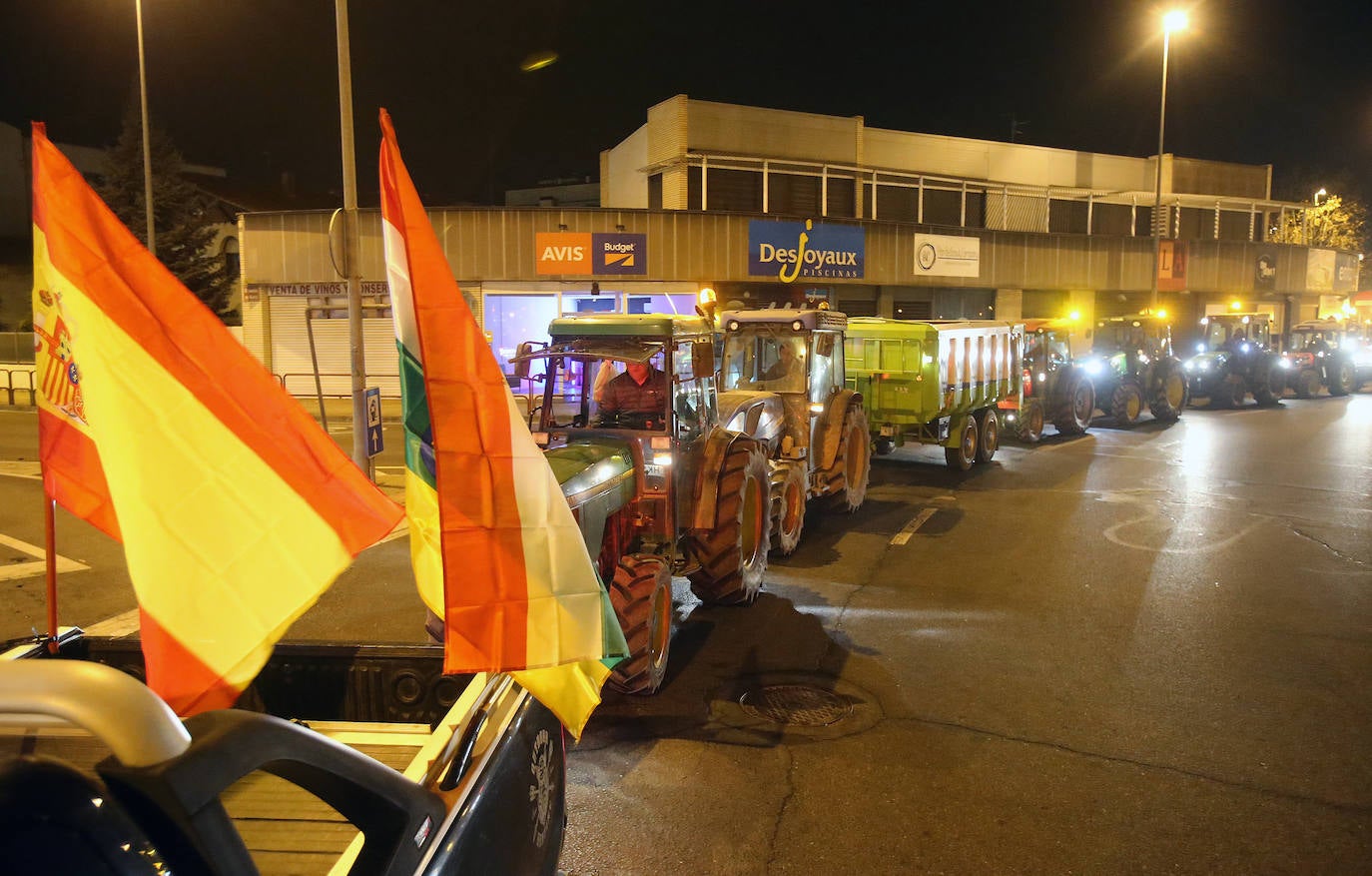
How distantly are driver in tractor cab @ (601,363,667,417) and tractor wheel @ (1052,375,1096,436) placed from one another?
15.9 m

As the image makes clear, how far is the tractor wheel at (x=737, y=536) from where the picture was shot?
26.1 ft

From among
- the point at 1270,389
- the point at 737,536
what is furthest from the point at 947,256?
the point at 737,536

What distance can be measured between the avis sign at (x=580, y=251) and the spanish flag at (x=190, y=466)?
2294cm

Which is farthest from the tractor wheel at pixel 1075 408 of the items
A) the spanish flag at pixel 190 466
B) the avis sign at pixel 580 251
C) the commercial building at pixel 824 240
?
the spanish flag at pixel 190 466

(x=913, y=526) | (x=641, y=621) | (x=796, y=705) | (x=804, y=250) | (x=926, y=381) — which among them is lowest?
(x=796, y=705)

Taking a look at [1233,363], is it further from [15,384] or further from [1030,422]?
[15,384]

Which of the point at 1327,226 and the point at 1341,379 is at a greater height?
the point at 1327,226

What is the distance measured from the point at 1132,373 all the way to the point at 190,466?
975 inches

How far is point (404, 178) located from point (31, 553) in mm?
9934

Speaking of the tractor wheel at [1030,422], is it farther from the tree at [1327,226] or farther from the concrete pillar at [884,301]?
the tree at [1327,226]

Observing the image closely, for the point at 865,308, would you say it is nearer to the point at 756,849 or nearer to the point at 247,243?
the point at 247,243

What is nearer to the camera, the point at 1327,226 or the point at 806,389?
the point at 806,389

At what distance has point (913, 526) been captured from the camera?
12.1m

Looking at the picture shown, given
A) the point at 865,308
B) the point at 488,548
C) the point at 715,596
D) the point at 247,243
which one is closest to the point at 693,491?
the point at 715,596
